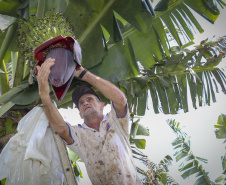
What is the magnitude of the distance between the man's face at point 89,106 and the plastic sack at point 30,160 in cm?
57

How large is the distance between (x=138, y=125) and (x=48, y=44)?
2.48 metres

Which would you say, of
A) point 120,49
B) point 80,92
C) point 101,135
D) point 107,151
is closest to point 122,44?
point 120,49

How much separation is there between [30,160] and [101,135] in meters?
0.68

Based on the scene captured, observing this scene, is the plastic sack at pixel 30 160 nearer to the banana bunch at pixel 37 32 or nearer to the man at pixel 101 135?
the man at pixel 101 135

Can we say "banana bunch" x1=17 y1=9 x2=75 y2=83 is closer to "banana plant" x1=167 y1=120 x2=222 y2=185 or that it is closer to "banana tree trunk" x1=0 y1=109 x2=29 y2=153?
"banana tree trunk" x1=0 y1=109 x2=29 y2=153

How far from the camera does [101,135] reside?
7.24ft

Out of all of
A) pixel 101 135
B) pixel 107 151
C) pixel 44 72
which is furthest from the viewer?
pixel 101 135

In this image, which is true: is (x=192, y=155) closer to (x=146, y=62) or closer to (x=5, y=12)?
(x=146, y=62)

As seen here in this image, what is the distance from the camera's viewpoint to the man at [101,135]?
1959 mm

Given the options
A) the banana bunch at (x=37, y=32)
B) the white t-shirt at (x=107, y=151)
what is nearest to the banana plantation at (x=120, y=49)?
the banana bunch at (x=37, y=32)

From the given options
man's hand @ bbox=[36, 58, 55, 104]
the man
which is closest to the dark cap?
the man

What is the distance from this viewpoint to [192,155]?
21.5ft

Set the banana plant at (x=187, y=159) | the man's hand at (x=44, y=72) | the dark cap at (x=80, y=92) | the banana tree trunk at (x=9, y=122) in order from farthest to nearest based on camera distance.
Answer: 1. the banana plant at (x=187, y=159)
2. the dark cap at (x=80, y=92)
3. the banana tree trunk at (x=9, y=122)
4. the man's hand at (x=44, y=72)

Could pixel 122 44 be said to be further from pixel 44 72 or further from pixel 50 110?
pixel 44 72
